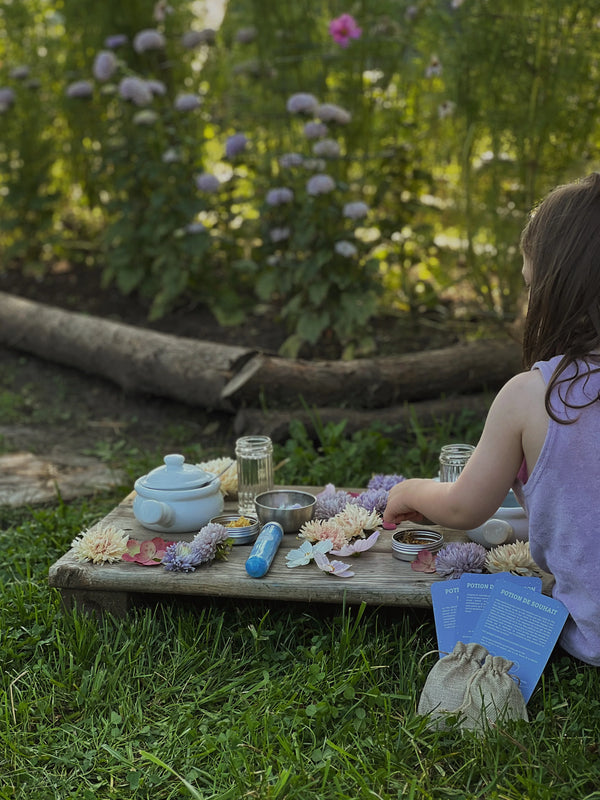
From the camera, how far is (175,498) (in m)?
2.25

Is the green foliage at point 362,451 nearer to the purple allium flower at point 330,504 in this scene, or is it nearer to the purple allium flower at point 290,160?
the purple allium flower at point 330,504

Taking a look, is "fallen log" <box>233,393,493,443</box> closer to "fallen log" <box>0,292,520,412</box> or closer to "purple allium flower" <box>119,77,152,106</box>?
"fallen log" <box>0,292,520,412</box>

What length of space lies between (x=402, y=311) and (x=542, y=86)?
1342mm

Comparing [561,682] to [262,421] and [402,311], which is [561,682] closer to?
[262,421]

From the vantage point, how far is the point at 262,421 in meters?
3.46

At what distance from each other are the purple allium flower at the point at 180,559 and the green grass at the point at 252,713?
0.43ft

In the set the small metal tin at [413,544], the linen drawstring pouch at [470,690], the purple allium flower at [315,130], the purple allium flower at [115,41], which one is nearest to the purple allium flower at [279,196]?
the purple allium flower at [315,130]

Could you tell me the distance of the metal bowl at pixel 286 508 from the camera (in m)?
2.30

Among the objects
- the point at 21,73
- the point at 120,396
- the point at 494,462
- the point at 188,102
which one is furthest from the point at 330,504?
the point at 21,73

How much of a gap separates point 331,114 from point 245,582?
2.56 meters

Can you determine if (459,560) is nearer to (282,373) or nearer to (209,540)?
(209,540)

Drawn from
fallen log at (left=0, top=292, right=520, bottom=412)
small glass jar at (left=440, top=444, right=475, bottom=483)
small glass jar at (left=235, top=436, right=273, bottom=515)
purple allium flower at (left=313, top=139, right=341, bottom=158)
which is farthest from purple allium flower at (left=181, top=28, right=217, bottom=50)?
small glass jar at (left=440, top=444, right=475, bottom=483)

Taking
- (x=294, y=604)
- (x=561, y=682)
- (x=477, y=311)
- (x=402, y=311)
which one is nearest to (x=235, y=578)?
(x=294, y=604)

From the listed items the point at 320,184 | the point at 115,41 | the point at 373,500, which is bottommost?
the point at 373,500
